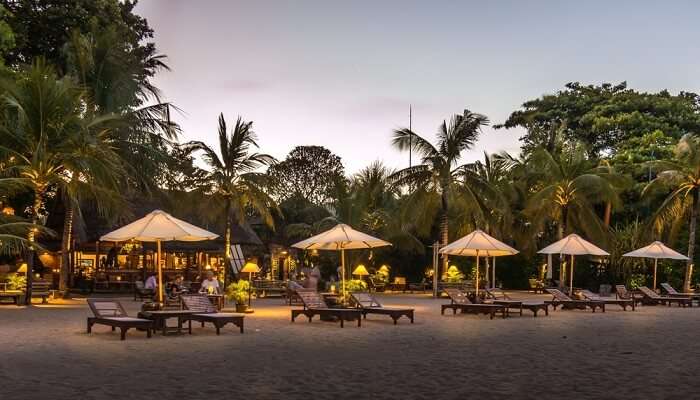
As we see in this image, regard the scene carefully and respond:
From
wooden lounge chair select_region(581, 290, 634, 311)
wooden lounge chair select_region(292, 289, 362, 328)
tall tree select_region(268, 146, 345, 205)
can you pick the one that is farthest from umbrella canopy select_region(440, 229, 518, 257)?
tall tree select_region(268, 146, 345, 205)

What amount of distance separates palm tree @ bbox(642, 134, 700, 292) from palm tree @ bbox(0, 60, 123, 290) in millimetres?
20134

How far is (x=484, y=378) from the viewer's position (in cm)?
902

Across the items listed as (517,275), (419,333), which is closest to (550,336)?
(419,333)

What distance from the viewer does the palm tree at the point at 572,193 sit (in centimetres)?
3102

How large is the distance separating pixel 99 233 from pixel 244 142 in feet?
23.0

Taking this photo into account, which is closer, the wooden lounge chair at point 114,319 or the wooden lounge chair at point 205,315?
the wooden lounge chair at point 114,319

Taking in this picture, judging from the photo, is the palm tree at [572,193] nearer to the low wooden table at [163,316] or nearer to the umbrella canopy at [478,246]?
the umbrella canopy at [478,246]

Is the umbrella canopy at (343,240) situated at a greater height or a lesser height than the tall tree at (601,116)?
lesser

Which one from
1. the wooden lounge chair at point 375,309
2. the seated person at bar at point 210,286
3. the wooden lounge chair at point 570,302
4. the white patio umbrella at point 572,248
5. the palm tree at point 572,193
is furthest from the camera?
the palm tree at point 572,193

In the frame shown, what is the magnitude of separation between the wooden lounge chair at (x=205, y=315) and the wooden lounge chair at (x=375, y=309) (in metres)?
3.27

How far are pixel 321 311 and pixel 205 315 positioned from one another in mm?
3123

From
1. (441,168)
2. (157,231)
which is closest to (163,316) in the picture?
(157,231)

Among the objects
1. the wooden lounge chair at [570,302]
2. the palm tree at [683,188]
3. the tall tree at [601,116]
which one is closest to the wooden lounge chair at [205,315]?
the wooden lounge chair at [570,302]

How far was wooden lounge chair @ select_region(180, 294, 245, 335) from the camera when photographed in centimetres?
1409
